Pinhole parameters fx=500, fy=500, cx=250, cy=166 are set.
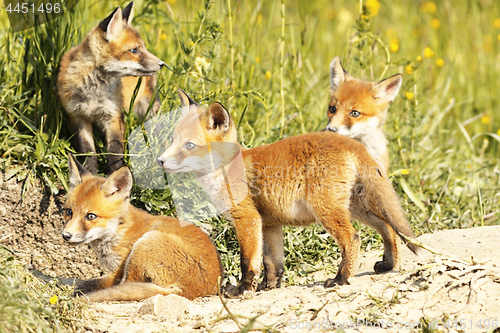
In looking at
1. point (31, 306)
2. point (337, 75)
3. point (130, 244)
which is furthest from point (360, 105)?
point (31, 306)

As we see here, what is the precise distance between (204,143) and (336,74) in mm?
2085

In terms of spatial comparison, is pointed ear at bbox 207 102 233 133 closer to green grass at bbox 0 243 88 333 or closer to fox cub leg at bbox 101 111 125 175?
fox cub leg at bbox 101 111 125 175

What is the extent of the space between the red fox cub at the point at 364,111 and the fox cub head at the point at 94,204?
2.05 m

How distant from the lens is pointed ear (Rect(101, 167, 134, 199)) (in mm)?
3875

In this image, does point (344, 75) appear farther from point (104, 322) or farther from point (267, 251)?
point (104, 322)

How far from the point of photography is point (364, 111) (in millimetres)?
4902

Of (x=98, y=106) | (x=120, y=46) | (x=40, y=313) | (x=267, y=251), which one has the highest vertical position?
(x=120, y=46)

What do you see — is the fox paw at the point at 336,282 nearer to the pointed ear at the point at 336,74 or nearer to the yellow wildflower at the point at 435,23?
the pointed ear at the point at 336,74

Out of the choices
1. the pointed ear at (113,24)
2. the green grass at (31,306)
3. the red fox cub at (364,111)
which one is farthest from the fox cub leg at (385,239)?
the pointed ear at (113,24)

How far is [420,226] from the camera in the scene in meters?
4.93

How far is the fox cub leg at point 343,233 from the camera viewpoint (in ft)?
11.4

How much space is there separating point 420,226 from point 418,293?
6.48 ft

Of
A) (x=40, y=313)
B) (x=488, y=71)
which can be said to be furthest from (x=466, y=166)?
Answer: (x=40, y=313)

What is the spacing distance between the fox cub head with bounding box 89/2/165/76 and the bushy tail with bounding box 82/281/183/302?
1.95 metres
